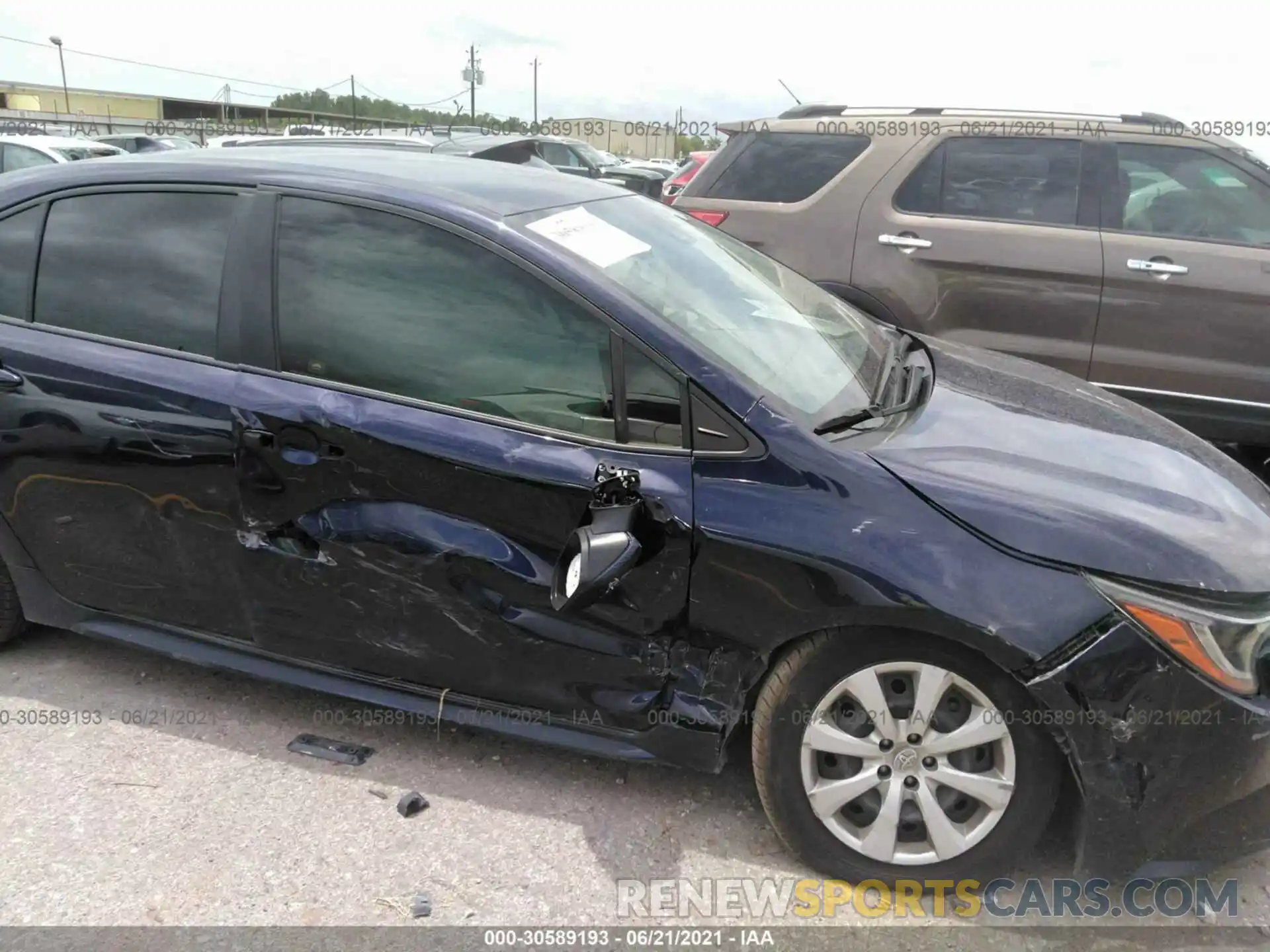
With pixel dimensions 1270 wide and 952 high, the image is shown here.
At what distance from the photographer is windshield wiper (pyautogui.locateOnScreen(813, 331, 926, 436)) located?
2.35 metres

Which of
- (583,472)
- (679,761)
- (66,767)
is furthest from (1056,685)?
(66,767)

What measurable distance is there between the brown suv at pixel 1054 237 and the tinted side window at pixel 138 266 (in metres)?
3.05

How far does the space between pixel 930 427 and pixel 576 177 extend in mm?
1544

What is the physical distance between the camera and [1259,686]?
2.02 m

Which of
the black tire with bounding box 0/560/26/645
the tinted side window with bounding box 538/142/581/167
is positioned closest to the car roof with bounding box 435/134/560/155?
the tinted side window with bounding box 538/142/581/167

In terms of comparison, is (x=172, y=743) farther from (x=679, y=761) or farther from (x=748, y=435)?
(x=748, y=435)

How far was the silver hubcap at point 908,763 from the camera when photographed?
212 centimetres

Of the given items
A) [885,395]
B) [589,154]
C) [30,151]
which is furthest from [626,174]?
[885,395]

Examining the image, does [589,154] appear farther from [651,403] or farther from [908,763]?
[908,763]

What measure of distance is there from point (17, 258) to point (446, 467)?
171cm

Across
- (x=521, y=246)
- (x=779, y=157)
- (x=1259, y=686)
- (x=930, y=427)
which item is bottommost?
(x=1259, y=686)

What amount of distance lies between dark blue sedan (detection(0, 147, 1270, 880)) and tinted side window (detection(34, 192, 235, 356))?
0.01 meters

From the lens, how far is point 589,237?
262 centimetres

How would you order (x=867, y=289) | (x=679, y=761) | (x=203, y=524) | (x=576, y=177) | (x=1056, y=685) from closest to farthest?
(x=1056, y=685) → (x=679, y=761) → (x=203, y=524) → (x=576, y=177) → (x=867, y=289)
